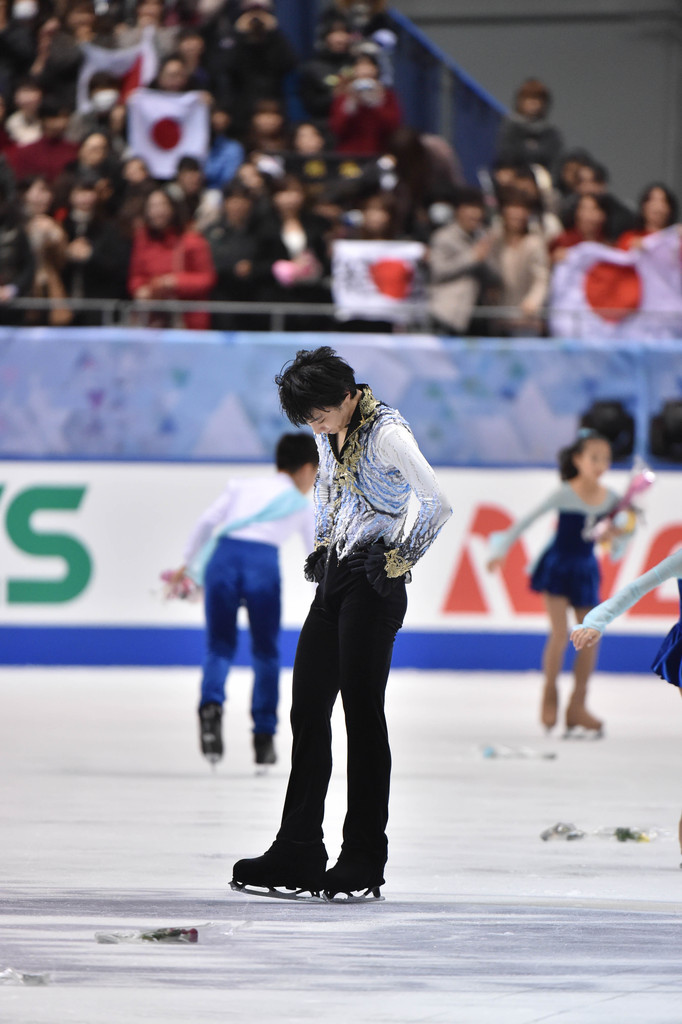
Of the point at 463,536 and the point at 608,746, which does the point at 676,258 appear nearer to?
the point at 463,536

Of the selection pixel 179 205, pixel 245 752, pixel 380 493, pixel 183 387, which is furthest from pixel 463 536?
pixel 380 493

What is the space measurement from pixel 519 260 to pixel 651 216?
110 cm

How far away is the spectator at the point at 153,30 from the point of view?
14484 mm

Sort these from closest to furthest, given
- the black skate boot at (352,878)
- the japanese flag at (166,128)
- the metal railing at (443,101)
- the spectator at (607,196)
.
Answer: the black skate boot at (352,878) → the spectator at (607,196) → the japanese flag at (166,128) → the metal railing at (443,101)

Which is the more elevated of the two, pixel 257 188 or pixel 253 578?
pixel 257 188

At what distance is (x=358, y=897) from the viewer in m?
5.19

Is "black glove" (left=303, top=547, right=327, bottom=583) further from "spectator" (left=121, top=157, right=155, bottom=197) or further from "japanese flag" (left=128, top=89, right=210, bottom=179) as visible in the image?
"japanese flag" (left=128, top=89, right=210, bottom=179)

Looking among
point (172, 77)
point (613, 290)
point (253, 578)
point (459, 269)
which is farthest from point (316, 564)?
point (172, 77)

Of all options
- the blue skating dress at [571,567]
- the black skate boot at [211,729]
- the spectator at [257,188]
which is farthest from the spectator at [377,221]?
the black skate boot at [211,729]

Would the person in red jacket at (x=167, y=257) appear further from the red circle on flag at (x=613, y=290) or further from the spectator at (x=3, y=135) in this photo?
the red circle on flag at (x=613, y=290)

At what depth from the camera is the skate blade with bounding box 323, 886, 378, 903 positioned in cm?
515

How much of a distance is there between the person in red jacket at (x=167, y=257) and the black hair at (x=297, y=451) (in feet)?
15.8

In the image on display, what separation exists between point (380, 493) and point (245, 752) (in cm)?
404

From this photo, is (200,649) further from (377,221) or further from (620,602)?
(620,602)
